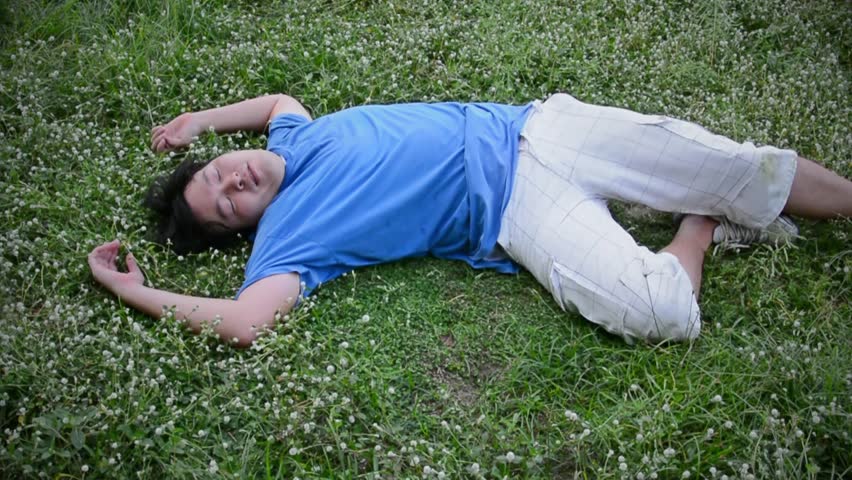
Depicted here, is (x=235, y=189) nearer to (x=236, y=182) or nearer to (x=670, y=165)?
(x=236, y=182)

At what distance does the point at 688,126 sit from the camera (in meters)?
4.29

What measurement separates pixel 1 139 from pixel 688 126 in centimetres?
→ 355

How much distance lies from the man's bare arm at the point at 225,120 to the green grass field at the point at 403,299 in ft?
0.31

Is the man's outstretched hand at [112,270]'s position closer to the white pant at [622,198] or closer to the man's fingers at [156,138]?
the man's fingers at [156,138]

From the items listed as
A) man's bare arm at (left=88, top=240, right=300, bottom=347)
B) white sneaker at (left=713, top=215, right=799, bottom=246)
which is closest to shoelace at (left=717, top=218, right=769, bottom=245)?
white sneaker at (left=713, top=215, right=799, bottom=246)

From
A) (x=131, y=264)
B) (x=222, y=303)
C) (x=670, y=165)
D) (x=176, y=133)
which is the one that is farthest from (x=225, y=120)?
(x=670, y=165)

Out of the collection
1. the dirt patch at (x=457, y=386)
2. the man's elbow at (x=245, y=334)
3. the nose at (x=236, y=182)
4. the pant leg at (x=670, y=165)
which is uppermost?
the pant leg at (x=670, y=165)

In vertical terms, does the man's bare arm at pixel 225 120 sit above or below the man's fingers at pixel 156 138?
above

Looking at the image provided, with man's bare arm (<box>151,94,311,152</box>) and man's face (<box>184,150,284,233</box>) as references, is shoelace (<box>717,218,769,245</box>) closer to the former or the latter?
man's face (<box>184,150,284,233</box>)

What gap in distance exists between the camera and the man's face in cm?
446

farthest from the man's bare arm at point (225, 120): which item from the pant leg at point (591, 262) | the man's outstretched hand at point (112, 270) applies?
the pant leg at point (591, 262)

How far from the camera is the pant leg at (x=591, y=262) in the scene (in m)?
3.94

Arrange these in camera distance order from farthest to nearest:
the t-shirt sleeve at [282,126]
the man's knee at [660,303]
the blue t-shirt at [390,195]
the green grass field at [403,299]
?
the t-shirt sleeve at [282,126] → the blue t-shirt at [390,195] → the man's knee at [660,303] → the green grass field at [403,299]

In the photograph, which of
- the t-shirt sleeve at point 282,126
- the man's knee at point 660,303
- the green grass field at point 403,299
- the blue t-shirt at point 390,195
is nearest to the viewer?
the green grass field at point 403,299
